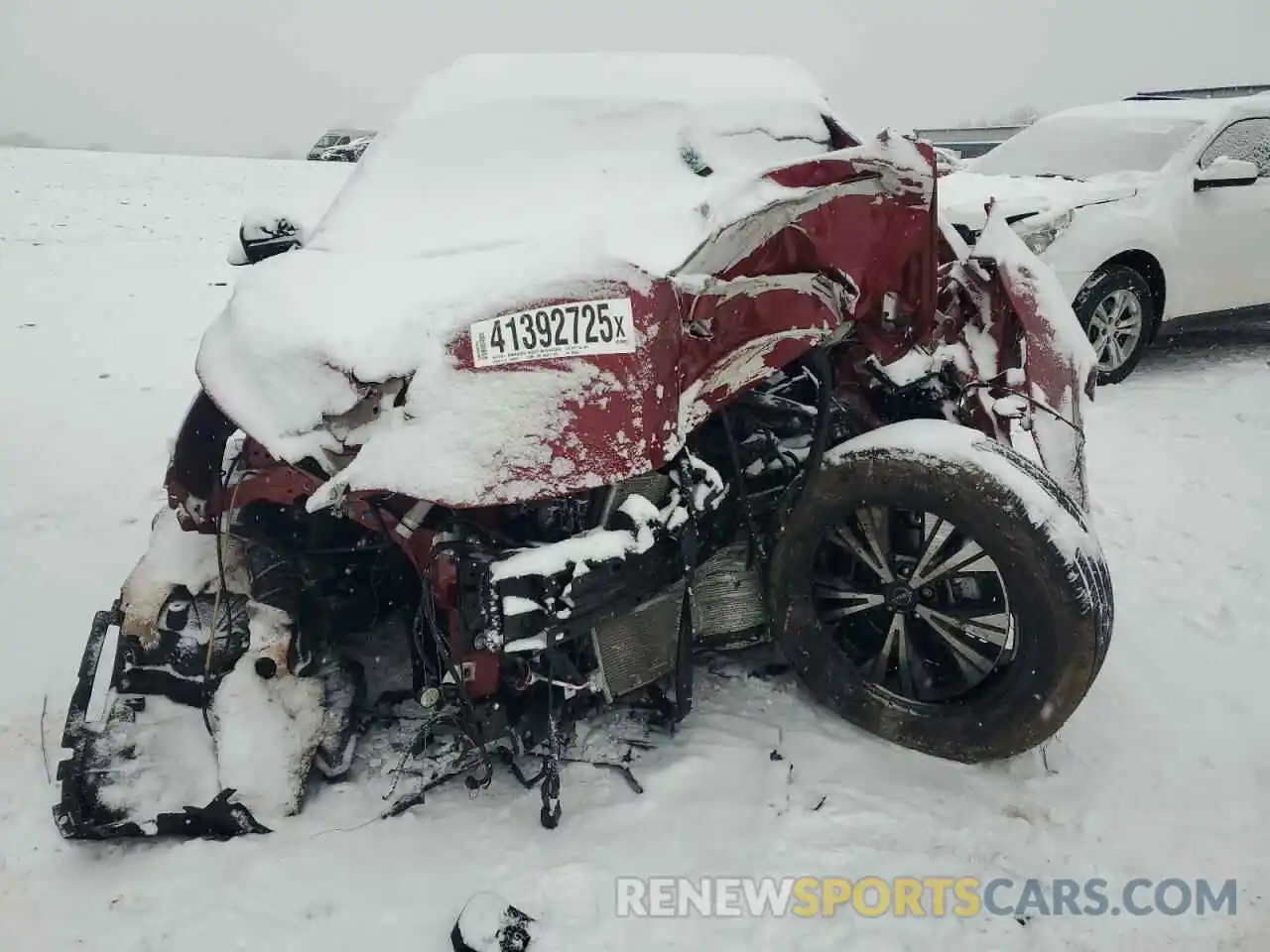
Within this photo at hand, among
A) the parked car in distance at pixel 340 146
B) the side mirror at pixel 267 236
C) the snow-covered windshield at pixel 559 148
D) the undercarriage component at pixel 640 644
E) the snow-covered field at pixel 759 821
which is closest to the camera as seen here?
the snow-covered field at pixel 759 821

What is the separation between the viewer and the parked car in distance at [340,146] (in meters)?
21.0

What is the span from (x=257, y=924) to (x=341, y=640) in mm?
999

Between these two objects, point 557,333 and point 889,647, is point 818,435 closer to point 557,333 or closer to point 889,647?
point 889,647

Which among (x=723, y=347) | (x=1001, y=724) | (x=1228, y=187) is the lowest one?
(x=1001, y=724)

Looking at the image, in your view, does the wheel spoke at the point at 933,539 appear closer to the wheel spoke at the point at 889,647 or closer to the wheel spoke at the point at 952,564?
the wheel spoke at the point at 952,564

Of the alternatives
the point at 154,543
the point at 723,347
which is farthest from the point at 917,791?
the point at 154,543

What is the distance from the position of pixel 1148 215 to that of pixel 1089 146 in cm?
103

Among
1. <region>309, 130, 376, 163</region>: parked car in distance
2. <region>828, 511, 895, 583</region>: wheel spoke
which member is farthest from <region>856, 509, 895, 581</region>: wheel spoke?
<region>309, 130, 376, 163</region>: parked car in distance

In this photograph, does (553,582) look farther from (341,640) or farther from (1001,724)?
(1001,724)

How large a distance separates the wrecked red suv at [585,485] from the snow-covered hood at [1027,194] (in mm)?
2685

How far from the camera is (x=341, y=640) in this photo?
9.84 feet

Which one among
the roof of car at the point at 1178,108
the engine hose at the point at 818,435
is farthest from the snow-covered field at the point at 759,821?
the roof of car at the point at 1178,108

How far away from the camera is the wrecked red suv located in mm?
2205

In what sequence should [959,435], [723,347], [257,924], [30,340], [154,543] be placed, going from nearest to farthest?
[257,924], [723,347], [959,435], [154,543], [30,340]
